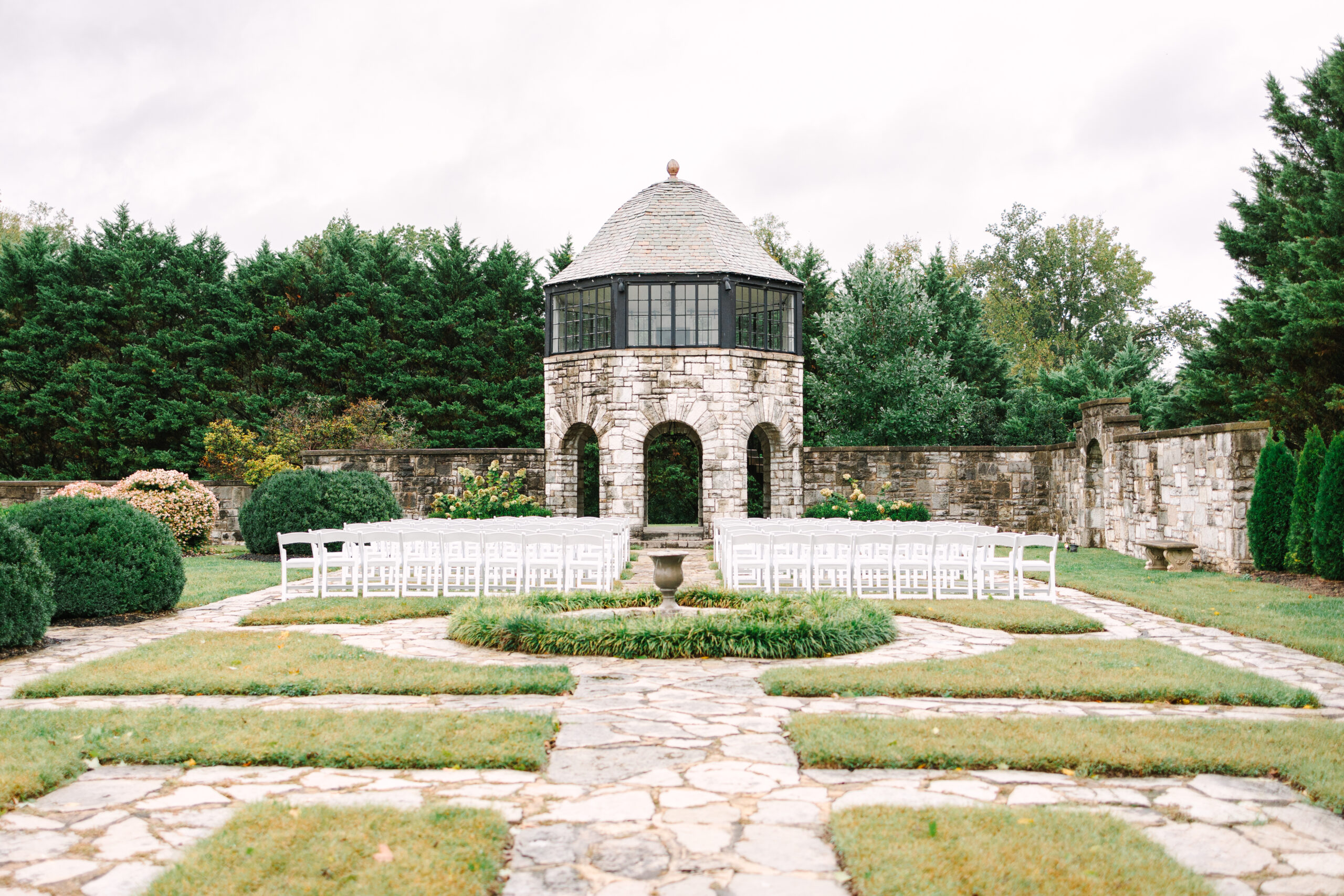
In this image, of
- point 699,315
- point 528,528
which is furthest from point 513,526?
point 699,315

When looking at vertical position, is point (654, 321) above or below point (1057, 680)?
above

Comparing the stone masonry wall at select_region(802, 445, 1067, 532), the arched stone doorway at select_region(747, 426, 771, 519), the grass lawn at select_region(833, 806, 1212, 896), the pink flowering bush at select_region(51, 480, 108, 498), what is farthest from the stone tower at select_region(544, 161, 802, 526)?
the grass lawn at select_region(833, 806, 1212, 896)

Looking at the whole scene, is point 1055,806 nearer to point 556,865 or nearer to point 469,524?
point 556,865

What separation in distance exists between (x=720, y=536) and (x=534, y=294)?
1587 cm

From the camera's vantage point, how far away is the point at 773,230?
4562 cm

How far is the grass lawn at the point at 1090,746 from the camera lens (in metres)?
4.58

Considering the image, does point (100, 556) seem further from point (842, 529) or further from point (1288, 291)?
point (1288, 291)

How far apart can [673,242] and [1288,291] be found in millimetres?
11168

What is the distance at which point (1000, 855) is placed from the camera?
138 inches

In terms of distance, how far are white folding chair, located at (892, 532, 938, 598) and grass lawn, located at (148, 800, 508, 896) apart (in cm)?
759

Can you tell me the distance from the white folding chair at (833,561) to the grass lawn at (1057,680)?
11.0 ft

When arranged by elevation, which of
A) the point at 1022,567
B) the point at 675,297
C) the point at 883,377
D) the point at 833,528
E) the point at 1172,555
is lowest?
the point at 1172,555

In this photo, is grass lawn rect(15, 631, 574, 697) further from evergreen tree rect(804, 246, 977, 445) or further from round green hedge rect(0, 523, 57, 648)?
evergreen tree rect(804, 246, 977, 445)

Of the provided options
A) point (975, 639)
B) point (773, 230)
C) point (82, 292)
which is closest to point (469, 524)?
point (975, 639)
